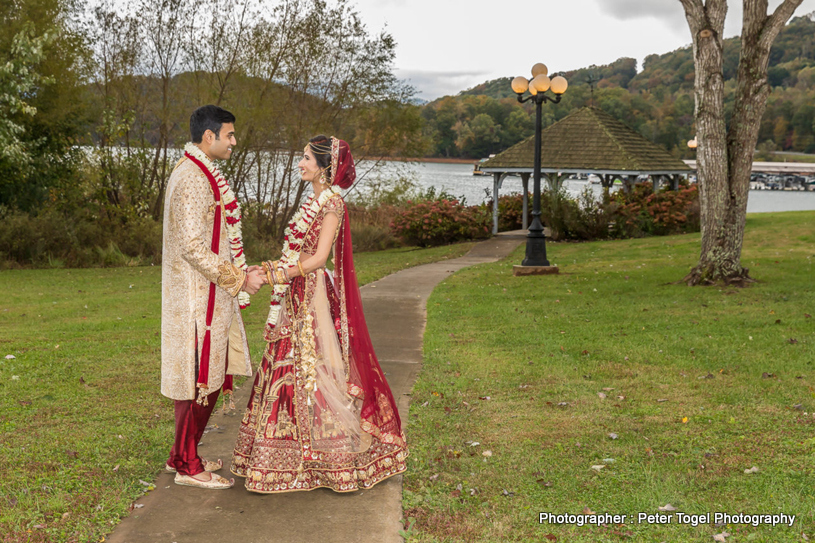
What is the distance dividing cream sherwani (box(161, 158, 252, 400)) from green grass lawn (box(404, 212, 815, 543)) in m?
1.56

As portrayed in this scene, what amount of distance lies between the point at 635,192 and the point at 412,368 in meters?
20.2

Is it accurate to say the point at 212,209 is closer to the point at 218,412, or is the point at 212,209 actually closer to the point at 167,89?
the point at 218,412

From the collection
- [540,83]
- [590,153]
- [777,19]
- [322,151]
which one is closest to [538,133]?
[540,83]

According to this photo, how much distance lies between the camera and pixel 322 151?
4598 millimetres

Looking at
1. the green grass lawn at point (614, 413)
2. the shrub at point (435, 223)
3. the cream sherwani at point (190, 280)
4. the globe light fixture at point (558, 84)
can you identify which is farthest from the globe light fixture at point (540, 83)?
the cream sherwani at point (190, 280)

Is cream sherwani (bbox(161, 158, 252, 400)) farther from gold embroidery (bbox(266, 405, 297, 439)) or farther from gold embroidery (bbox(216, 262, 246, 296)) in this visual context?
gold embroidery (bbox(266, 405, 297, 439))

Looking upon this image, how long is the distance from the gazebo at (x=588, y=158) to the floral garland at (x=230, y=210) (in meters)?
22.0

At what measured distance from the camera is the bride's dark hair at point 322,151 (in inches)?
180

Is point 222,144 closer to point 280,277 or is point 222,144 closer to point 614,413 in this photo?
point 280,277

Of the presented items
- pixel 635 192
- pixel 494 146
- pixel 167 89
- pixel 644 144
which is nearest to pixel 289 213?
pixel 167 89

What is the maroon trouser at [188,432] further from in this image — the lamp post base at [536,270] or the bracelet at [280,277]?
the lamp post base at [536,270]

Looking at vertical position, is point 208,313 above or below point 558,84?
below

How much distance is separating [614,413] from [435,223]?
18.5 meters

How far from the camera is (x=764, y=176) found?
231 feet
